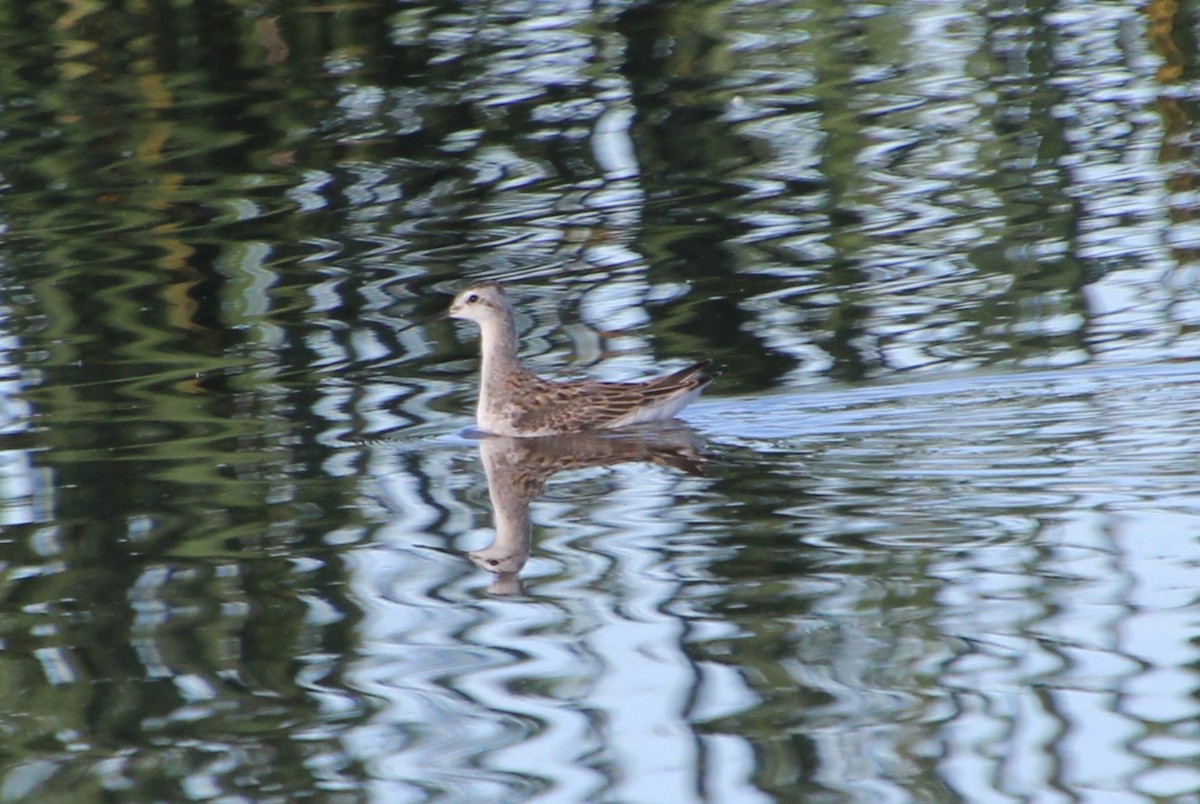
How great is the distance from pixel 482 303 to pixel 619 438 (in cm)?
122

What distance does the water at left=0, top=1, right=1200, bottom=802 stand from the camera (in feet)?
20.8

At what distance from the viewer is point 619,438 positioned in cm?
1051

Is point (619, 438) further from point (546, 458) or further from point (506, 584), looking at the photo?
point (506, 584)

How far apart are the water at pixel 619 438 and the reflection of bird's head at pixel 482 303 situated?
1.98 ft

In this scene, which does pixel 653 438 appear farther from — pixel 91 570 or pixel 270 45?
pixel 270 45

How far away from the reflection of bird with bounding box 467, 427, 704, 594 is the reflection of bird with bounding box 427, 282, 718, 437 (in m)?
0.08

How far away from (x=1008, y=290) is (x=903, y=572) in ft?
15.5

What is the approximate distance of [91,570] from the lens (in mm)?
8391

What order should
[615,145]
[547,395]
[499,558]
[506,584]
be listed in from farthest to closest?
[615,145] < [547,395] < [499,558] < [506,584]

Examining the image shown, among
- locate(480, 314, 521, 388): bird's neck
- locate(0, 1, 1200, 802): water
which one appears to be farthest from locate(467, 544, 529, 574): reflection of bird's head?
locate(480, 314, 521, 388): bird's neck

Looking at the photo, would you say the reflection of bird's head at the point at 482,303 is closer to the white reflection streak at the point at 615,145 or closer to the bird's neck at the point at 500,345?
the bird's neck at the point at 500,345

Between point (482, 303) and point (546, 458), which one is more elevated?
point (482, 303)

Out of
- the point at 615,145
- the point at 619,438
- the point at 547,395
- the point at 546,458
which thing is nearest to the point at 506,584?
the point at 546,458

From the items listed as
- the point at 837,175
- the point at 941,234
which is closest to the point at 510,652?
the point at 941,234
